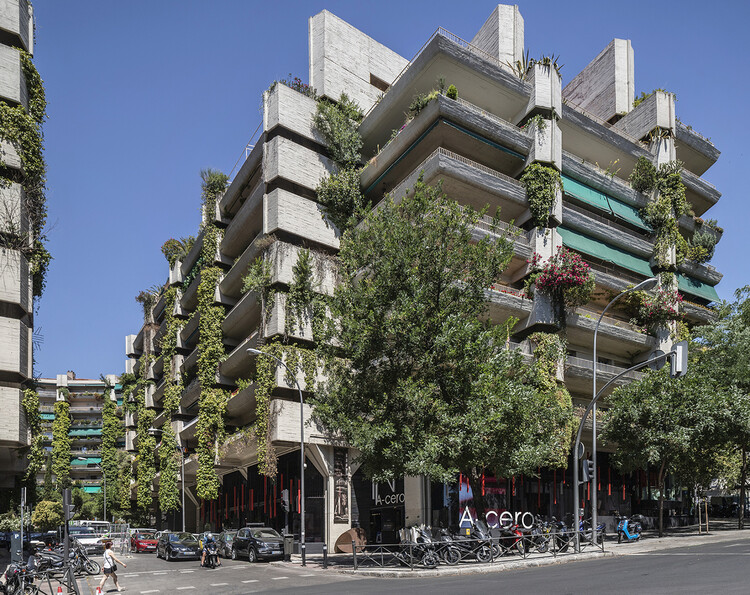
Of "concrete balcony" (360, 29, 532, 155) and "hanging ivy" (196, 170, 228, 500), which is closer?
"concrete balcony" (360, 29, 532, 155)

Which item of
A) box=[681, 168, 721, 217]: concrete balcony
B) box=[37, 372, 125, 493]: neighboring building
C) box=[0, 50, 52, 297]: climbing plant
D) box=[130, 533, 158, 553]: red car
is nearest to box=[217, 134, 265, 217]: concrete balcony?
box=[0, 50, 52, 297]: climbing plant

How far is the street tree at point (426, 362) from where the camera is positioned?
22.8 m

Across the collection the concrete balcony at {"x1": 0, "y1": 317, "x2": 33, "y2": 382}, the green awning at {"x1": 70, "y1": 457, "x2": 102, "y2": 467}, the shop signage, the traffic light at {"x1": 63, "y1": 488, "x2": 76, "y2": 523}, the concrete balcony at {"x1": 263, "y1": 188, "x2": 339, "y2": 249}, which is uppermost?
the concrete balcony at {"x1": 263, "y1": 188, "x2": 339, "y2": 249}

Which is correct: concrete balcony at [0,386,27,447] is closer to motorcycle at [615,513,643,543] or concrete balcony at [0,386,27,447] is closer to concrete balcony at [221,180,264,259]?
concrete balcony at [221,180,264,259]

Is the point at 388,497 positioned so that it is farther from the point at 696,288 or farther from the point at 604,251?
the point at 696,288

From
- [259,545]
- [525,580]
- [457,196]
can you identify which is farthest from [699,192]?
[525,580]

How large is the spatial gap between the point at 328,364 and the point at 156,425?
45.0 metres

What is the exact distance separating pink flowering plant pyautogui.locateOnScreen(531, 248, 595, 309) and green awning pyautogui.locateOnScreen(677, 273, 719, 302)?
1352cm

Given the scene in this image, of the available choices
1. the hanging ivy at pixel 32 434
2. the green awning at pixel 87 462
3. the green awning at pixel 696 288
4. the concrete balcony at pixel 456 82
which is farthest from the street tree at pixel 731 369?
the green awning at pixel 87 462

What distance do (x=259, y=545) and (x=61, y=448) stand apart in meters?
73.4

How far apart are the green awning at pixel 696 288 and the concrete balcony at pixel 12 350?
38.3 metres

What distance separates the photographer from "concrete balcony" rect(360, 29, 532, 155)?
3441 cm

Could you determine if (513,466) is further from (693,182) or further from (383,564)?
(693,182)

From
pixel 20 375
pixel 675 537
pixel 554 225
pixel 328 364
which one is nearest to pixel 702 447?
pixel 675 537
